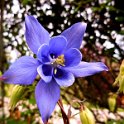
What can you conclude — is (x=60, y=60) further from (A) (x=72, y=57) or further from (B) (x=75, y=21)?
(B) (x=75, y=21)

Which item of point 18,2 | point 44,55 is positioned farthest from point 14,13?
point 44,55

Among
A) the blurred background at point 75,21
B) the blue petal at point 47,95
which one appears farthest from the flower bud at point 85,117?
the blurred background at point 75,21

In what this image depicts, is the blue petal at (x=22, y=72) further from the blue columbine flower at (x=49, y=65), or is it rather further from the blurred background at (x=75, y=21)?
the blurred background at (x=75, y=21)

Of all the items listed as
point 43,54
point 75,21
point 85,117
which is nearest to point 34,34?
point 43,54

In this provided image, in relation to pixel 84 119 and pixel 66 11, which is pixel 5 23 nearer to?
pixel 66 11

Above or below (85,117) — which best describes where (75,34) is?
above

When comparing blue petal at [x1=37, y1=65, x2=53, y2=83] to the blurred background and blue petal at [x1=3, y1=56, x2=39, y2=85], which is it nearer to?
blue petal at [x1=3, y1=56, x2=39, y2=85]

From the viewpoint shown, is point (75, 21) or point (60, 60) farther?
point (75, 21)

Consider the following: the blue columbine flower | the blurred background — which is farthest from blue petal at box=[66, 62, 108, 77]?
the blurred background
